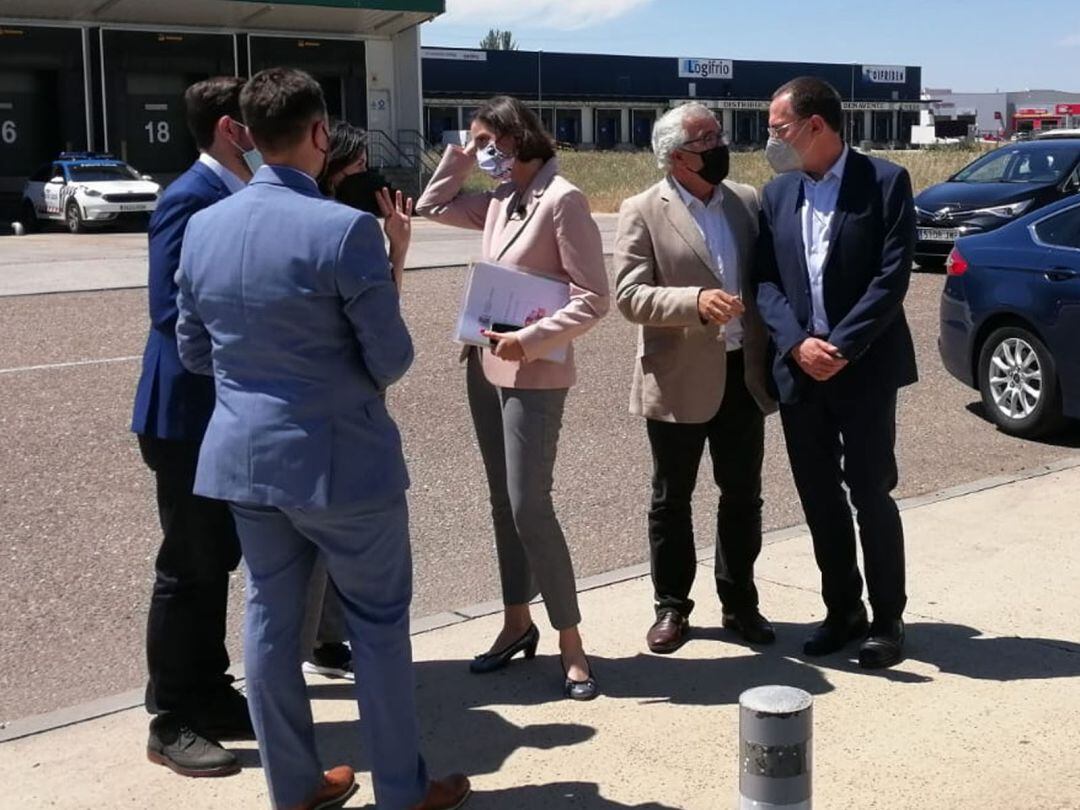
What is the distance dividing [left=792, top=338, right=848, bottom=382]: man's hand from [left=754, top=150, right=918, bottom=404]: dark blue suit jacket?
0.11 feet

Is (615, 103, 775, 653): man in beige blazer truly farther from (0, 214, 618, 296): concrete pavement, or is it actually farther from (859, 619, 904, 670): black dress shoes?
(0, 214, 618, 296): concrete pavement

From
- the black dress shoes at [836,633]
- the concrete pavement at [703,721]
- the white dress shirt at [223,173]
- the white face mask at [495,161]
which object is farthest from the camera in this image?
the black dress shoes at [836,633]

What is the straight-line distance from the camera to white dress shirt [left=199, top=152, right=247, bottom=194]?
425 centimetres

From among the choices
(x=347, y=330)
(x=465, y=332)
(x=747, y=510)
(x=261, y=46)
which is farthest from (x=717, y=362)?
(x=261, y=46)

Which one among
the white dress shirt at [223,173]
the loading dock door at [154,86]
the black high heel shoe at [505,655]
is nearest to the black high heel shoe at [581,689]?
the black high heel shoe at [505,655]

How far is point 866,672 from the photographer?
5008mm

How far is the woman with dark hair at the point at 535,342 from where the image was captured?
4648mm

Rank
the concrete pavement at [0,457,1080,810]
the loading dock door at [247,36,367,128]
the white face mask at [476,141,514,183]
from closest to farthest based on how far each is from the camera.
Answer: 1. the concrete pavement at [0,457,1080,810]
2. the white face mask at [476,141,514,183]
3. the loading dock door at [247,36,367,128]

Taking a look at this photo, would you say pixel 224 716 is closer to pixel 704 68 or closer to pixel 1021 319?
pixel 1021 319

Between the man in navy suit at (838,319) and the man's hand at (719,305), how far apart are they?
0.26 metres

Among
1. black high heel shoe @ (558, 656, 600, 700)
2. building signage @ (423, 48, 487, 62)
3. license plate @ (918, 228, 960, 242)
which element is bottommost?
black high heel shoe @ (558, 656, 600, 700)

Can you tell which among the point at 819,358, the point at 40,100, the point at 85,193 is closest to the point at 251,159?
the point at 819,358

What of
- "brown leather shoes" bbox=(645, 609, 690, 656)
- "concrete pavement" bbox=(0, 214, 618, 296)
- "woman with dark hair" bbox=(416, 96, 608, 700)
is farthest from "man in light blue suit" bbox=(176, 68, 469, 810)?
"concrete pavement" bbox=(0, 214, 618, 296)

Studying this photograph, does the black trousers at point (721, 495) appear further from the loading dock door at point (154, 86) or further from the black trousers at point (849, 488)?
the loading dock door at point (154, 86)
